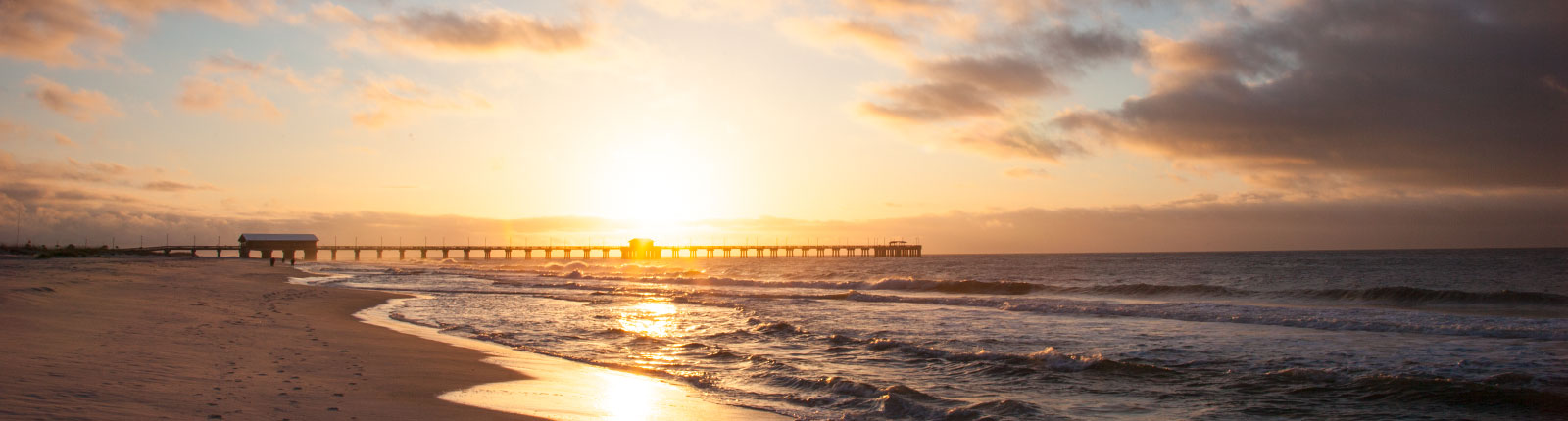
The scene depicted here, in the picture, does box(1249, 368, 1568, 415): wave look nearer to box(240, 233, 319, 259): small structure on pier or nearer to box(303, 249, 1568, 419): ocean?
box(303, 249, 1568, 419): ocean

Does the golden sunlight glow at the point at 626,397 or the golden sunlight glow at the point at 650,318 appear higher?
the golden sunlight glow at the point at 626,397

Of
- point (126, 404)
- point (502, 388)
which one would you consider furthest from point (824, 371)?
point (126, 404)

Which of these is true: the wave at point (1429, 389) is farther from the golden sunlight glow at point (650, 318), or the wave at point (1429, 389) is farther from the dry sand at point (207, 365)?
the golden sunlight glow at point (650, 318)

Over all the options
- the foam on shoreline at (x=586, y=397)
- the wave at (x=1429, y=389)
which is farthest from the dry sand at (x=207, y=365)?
the wave at (x=1429, y=389)

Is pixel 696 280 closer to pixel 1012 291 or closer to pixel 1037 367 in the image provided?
pixel 1012 291

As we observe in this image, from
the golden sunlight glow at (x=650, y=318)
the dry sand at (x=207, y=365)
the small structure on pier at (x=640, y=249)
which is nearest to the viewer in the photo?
the dry sand at (x=207, y=365)

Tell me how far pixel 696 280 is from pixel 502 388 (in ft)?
118

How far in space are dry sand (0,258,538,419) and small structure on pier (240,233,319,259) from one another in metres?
97.6

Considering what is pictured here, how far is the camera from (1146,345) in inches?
513

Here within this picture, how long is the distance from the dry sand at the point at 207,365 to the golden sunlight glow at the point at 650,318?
13.3 ft

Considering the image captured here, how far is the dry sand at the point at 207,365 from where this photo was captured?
591 cm

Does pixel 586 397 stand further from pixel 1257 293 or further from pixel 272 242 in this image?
pixel 272 242

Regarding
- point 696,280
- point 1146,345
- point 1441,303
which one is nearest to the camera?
Result: point 1146,345

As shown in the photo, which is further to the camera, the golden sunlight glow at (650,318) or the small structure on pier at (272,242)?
→ the small structure on pier at (272,242)
